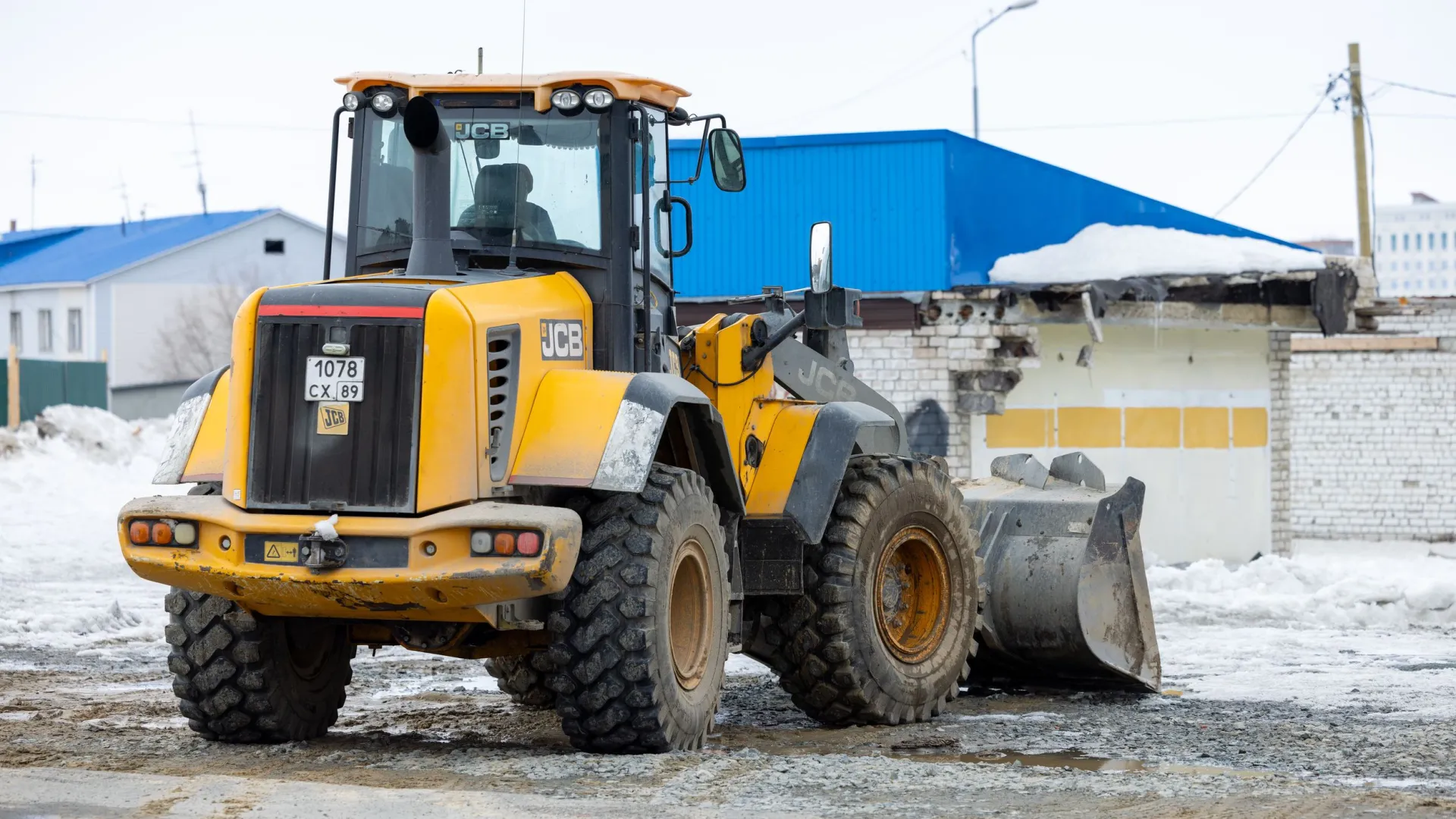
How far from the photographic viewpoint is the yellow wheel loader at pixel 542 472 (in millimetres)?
6703

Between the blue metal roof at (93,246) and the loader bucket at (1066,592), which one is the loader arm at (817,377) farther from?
the blue metal roof at (93,246)

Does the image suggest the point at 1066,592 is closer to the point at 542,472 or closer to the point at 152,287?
the point at 542,472

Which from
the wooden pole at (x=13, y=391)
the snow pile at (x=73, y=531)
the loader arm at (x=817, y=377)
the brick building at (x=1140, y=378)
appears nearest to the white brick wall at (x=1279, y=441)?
the brick building at (x=1140, y=378)

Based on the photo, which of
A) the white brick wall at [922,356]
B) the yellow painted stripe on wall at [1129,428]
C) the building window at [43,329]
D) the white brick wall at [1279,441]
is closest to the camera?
the white brick wall at [922,356]

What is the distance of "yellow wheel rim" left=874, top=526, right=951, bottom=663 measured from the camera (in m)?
9.19

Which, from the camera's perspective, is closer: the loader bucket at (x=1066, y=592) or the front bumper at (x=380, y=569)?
the front bumper at (x=380, y=569)

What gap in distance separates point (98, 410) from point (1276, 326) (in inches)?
792

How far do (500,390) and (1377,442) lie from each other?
2202cm

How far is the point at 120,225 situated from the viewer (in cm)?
5738

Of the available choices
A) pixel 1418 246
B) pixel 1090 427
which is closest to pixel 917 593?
pixel 1090 427

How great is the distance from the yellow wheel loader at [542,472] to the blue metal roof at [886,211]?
369 inches

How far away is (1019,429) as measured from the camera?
64.6ft

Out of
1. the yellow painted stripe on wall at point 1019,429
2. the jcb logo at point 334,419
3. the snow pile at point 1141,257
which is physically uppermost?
the snow pile at point 1141,257

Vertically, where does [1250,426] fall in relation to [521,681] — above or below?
above
